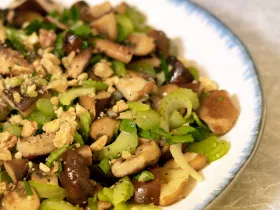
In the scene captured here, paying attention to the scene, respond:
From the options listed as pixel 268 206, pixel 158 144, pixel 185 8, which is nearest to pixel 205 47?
pixel 185 8

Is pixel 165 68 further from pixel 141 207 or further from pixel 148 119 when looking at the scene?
pixel 141 207

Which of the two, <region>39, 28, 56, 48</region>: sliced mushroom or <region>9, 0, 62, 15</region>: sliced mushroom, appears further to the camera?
<region>9, 0, 62, 15</region>: sliced mushroom

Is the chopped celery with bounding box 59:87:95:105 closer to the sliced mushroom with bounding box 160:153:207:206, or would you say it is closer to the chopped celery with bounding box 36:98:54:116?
the chopped celery with bounding box 36:98:54:116

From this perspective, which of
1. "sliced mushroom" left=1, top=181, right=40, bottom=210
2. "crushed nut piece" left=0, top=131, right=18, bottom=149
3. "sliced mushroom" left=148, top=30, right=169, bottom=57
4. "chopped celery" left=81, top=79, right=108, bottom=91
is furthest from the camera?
"sliced mushroom" left=148, top=30, right=169, bottom=57

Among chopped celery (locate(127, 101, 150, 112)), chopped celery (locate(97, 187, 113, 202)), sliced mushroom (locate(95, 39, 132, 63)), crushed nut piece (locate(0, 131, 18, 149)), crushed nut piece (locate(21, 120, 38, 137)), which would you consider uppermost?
sliced mushroom (locate(95, 39, 132, 63))

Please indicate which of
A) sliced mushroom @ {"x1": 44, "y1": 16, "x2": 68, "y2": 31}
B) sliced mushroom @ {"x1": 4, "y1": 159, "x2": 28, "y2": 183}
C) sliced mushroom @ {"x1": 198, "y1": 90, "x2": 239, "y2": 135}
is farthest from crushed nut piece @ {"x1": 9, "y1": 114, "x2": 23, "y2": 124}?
sliced mushroom @ {"x1": 198, "y1": 90, "x2": 239, "y2": 135}

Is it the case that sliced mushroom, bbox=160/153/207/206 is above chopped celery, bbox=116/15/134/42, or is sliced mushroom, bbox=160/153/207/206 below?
below

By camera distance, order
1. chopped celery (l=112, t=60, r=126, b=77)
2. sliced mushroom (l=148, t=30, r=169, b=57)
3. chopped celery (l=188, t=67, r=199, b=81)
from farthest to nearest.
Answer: sliced mushroom (l=148, t=30, r=169, b=57) < chopped celery (l=188, t=67, r=199, b=81) < chopped celery (l=112, t=60, r=126, b=77)

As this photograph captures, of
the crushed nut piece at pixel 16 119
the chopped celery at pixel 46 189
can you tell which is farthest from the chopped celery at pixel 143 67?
the chopped celery at pixel 46 189
